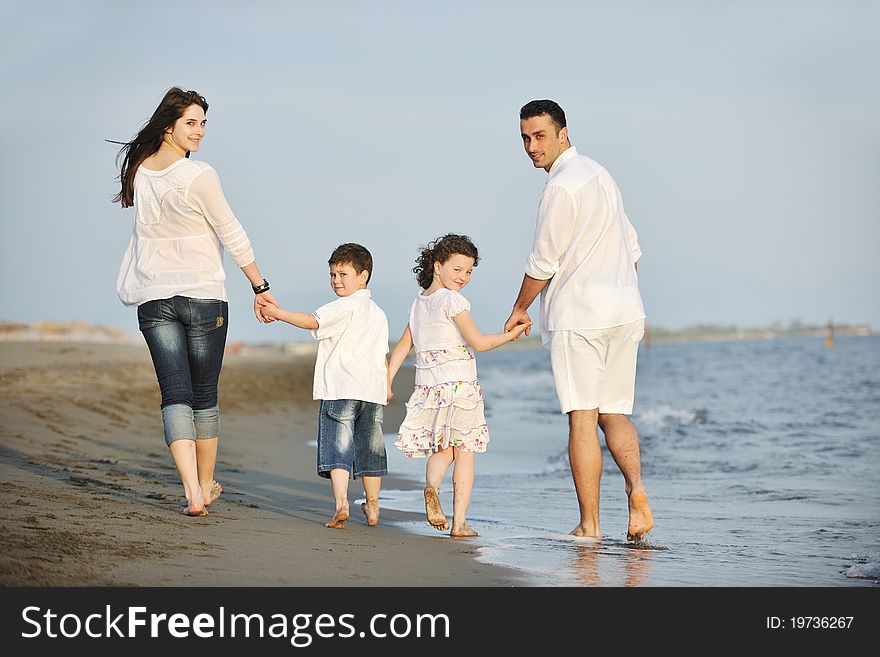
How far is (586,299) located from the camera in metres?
5.21

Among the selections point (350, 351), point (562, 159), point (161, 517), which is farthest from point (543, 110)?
point (161, 517)

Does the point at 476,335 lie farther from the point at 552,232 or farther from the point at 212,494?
the point at 212,494

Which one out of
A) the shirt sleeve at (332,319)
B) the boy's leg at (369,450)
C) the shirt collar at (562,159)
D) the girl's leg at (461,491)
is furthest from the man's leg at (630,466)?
the shirt sleeve at (332,319)

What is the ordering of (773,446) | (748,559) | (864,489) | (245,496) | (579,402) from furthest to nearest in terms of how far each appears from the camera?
(773,446), (864,489), (245,496), (579,402), (748,559)

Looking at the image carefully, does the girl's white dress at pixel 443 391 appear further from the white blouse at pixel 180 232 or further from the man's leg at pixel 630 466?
the white blouse at pixel 180 232

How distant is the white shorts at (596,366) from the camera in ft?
17.2

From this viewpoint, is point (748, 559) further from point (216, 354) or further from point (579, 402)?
point (216, 354)

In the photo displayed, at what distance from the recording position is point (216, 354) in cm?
532

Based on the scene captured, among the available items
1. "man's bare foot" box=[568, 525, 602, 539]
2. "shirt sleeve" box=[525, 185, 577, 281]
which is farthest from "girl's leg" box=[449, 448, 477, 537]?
"shirt sleeve" box=[525, 185, 577, 281]

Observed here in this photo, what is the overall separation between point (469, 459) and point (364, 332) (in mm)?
814

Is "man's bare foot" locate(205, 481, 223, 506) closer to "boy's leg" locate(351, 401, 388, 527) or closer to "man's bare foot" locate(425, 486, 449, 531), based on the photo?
"boy's leg" locate(351, 401, 388, 527)

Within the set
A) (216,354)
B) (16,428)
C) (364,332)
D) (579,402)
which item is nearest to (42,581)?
(216,354)

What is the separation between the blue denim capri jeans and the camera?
16.9 ft

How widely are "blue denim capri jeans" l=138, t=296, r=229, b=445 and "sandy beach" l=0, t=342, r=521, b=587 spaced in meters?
0.47
